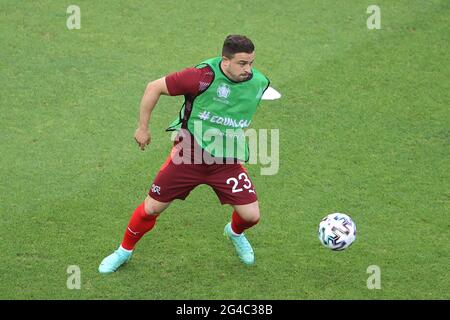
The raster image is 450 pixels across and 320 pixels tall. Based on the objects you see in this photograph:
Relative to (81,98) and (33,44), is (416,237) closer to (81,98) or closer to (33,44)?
(81,98)

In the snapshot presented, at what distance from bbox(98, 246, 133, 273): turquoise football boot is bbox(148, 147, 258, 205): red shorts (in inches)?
22.6

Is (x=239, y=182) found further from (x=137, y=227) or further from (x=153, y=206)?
(x=137, y=227)

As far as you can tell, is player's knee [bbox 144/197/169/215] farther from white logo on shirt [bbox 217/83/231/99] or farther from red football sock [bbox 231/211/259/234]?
white logo on shirt [bbox 217/83/231/99]

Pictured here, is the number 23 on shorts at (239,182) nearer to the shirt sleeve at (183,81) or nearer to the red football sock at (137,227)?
the red football sock at (137,227)

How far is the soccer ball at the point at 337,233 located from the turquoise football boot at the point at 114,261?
165 cm

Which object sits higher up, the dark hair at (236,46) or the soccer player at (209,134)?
the dark hair at (236,46)

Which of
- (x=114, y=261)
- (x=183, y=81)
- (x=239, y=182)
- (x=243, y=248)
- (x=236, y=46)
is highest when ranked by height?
(x=236, y=46)

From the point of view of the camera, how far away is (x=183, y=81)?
6566mm

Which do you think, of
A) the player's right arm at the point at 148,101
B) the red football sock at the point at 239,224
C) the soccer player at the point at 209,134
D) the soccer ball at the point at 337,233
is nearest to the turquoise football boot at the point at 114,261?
the soccer player at the point at 209,134

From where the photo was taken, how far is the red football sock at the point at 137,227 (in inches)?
277

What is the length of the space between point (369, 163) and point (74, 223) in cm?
307

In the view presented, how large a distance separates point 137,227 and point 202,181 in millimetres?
668

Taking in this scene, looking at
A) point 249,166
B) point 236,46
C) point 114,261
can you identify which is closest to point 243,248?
point 114,261

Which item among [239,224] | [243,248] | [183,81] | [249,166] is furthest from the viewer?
[249,166]
